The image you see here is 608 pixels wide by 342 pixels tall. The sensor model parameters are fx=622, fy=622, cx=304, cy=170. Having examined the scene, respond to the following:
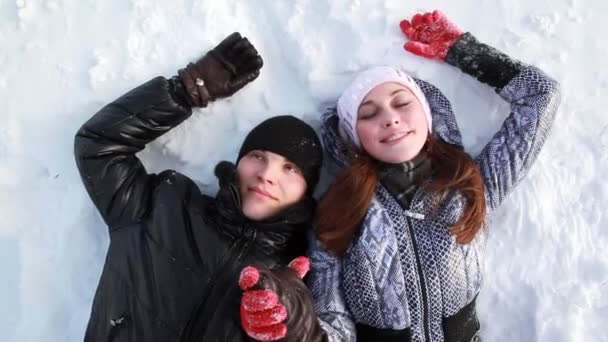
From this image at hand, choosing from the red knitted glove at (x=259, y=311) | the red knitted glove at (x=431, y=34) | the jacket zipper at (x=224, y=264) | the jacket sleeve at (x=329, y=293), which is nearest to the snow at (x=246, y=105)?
the red knitted glove at (x=431, y=34)

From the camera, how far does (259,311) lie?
6.02ft

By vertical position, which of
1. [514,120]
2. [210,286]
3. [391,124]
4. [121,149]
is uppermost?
[514,120]

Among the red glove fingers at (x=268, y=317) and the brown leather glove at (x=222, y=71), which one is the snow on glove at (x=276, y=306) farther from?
the brown leather glove at (x=222, y=71)

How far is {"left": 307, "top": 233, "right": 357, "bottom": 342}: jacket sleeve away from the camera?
A: 230 cm

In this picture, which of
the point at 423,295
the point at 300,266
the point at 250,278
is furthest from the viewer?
the point at 423,295

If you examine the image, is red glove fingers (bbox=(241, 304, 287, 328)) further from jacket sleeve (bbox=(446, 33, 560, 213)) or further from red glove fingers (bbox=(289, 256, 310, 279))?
jacket sleeve (bbox=(446, 33, 560, 213))

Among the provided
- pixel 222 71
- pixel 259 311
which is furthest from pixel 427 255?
pixel 222 71

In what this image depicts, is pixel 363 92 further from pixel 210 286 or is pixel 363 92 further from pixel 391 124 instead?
pixel 210 286

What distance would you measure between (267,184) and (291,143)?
0.20 metres

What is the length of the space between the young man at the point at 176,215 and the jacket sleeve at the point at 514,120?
688mm

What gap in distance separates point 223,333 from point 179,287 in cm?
34

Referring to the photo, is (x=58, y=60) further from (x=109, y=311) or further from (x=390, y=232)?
(x=390, y=232)

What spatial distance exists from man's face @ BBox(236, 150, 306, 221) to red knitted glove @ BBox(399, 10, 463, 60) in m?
0.74

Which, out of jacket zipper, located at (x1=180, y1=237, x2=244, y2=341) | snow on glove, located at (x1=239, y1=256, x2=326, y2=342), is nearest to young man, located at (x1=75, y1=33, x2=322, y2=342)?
jacket zipper, located at (x1=180, y1=237, x2=244, y2=341)
